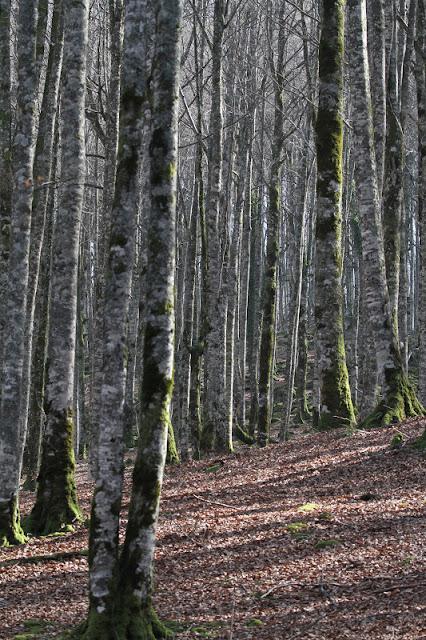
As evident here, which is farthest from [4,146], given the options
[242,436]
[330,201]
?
[242,436]

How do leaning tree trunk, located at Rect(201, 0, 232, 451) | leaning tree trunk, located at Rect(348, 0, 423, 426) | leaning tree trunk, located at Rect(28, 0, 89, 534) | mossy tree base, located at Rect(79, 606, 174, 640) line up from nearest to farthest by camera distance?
mossy tree base, located at Rect(79, 606, 174, 640), leaning tree trunk, located at Rect(28, 0, 89, 534), leaning tree trunk, located at Rect(348, 0, 423, 426), leaning tree trunk, located at Rect(201, 0, 232, 451)

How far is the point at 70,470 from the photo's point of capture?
9.05 m

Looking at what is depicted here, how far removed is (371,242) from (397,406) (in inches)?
99.7

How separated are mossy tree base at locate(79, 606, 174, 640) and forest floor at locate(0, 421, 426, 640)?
0.30 meters

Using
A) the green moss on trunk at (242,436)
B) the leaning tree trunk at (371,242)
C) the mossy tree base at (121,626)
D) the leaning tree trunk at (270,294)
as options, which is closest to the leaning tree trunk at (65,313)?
the mossy tree base at (121,626)

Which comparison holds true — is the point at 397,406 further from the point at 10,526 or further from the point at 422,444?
the point at 10,526

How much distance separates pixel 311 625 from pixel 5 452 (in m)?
4.50

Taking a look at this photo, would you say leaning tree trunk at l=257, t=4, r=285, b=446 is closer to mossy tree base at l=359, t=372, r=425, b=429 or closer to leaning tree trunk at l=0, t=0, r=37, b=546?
mossy tree base at l=359, t=372, r=425, b=429

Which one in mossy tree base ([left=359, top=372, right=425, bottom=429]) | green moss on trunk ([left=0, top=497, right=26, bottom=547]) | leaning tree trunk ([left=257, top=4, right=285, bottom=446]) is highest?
leaning tree trunk ([left=257, top=4, right=285, bottom=446])

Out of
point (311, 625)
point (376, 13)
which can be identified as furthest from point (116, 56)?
point (311, 625)

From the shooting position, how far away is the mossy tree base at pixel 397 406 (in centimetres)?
1080

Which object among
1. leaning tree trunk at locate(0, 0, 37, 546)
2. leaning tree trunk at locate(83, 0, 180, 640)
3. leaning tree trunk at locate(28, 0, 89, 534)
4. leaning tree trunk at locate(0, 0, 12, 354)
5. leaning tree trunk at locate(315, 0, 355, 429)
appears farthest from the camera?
leaning tree trunk at locate(315, 0, 355, 429)

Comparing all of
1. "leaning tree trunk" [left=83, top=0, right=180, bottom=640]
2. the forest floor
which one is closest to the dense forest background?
"leaning tree trunk" [left=83, top=0, right=180, bottom=640]

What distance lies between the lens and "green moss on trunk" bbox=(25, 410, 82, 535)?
29.1 ft
